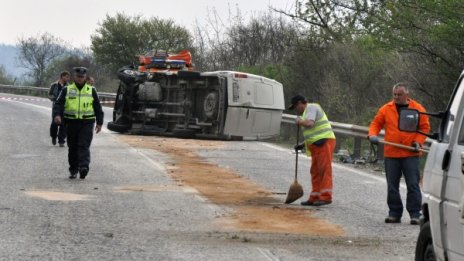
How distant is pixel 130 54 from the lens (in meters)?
62.6

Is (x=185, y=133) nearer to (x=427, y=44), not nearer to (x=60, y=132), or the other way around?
(x=60, y=132)

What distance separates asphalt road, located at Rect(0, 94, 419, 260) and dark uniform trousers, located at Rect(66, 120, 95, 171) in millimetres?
271

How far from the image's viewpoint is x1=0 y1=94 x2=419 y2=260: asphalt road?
775cm

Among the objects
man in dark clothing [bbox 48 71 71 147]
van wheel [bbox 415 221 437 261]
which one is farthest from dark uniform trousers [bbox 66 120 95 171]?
van wheel [bbox 415 221 437 261]

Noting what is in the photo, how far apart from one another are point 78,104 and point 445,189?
908cm

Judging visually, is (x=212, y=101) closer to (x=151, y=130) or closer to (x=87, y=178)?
(x=151, y=130)

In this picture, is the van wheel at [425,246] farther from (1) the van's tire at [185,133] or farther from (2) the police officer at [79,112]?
(1) the van's tire at [185,133]

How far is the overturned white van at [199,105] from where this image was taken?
72.0 ft

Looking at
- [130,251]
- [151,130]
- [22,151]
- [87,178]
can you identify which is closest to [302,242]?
[130,251]

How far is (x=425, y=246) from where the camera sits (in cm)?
618

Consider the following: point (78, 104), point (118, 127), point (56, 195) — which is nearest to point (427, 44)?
point (118, 127)

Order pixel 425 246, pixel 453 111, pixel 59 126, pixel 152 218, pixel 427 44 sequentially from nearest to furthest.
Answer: pixel 453 111 → pixel 425 246 → pixel 152 218 → pixel 427 44 → pixel 59 126

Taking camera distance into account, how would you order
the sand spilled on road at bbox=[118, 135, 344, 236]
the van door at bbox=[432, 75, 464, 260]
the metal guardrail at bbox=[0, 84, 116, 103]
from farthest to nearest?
1. the metal guardrail at bbox=[0, 84, 116, 103]
2. the sand spilled on road at bbox=[118, 135, 344, 236]
3. the van door at bbox=[432, 75, 464, 260]

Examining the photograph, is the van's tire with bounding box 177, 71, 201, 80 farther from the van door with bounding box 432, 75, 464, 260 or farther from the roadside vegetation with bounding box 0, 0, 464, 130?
the van door with bounding box 432, 75, 464, 260
